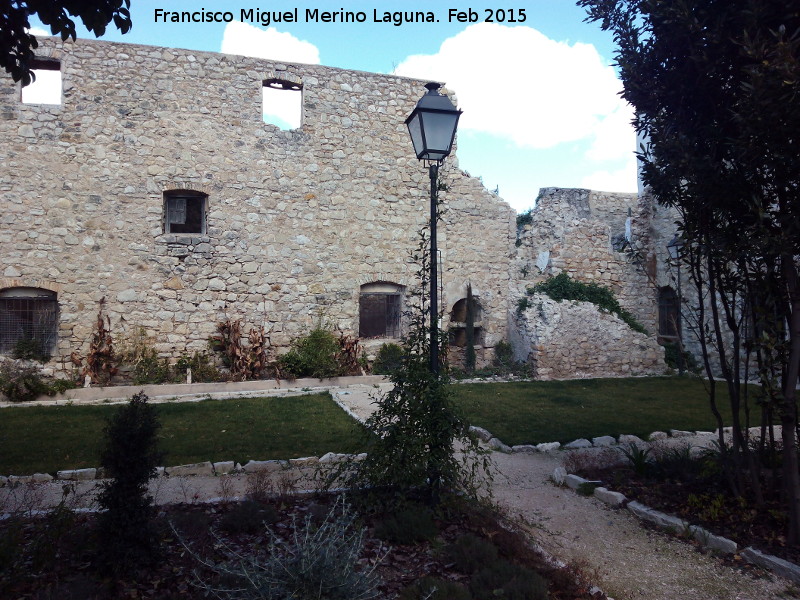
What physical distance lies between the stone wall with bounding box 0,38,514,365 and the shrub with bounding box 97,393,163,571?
7.49m

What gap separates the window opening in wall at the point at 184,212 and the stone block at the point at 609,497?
9.25m

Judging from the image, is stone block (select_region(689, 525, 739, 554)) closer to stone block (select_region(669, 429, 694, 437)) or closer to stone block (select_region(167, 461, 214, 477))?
A: stone block (select_region(669, 429, 694, 437))

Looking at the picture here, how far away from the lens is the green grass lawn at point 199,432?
243 inches

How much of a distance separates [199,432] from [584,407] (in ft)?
19.2

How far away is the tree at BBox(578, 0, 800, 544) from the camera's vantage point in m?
3.92

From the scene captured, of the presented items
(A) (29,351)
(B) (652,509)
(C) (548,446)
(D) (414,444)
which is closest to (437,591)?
(D) (414,444)

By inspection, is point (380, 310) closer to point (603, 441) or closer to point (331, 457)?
point (603, 441)

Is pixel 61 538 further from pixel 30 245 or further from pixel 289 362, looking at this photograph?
pixel 30 245

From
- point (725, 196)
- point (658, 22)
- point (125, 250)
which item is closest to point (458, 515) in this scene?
point (725, 196)

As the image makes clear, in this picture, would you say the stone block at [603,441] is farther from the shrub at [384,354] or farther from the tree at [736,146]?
the shrub at [384,354]

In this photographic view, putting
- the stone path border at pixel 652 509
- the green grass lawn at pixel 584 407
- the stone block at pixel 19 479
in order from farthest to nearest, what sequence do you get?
the green grass lawn at pixel 584 407 < the stone block at pixel 19 479 < the stone path border at pixel 652 509

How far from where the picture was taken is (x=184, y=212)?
11867mm

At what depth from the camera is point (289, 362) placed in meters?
11.6

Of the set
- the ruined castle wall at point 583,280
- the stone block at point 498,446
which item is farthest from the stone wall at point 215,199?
the stone block at point 498,446
